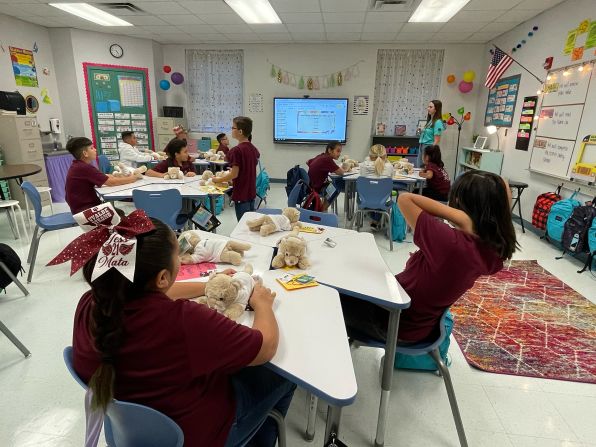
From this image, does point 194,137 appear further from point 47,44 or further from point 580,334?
point 580,334

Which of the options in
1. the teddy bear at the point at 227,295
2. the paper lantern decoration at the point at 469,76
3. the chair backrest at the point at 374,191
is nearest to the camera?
the teddy bear at the point at 227,295

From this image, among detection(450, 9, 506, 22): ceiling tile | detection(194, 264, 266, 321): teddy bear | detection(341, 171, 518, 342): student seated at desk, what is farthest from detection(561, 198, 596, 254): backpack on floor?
detection(194, 264, 266, 321): teddy bear

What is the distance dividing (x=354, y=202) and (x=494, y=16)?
3401mm

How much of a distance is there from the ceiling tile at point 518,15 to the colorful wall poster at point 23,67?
7.50 metres

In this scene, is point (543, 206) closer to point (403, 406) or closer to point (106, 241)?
point (403, 406)

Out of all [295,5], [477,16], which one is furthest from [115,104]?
[477,16]

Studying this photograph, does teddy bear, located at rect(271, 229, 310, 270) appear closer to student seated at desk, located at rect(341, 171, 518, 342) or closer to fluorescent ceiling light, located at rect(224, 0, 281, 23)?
student seated at desk, located at rect(341, 171, 518, 342)

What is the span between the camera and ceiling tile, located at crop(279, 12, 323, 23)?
5309 millimetres

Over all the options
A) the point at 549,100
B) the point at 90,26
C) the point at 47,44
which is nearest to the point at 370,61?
the point at 549,100

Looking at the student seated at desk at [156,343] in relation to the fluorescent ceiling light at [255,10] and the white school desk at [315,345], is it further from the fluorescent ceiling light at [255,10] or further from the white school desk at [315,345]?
the fluorescent ceiling light at [255,10]

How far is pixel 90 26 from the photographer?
626 cm

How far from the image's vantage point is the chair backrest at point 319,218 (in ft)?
8.36

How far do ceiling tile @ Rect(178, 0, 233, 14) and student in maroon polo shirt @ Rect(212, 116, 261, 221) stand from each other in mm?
2442

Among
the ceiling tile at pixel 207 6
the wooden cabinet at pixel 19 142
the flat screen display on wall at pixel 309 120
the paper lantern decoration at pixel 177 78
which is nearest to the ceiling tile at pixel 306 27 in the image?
the ceiling tile at pixel 207 6
